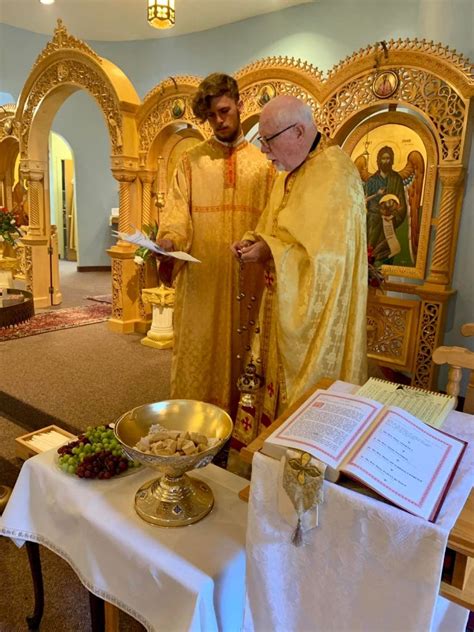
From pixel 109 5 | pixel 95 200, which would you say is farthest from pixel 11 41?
pixel 95 200

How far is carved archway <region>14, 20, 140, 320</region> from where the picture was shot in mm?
5453

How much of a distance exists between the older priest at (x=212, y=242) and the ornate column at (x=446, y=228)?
1.63 m

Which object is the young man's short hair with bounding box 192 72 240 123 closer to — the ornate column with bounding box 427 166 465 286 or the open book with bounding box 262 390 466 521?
the open book with bounding box 262 390 466 521

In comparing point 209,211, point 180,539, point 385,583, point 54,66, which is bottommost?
point 180,539

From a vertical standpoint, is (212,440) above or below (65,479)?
above

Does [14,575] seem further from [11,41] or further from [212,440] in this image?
[11,41]

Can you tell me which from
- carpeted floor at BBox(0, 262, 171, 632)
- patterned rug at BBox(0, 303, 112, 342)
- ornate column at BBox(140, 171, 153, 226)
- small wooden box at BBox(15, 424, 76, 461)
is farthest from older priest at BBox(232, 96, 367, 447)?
patterned rug at BBox(0, 303, 112, 342)

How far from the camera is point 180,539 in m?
1.22

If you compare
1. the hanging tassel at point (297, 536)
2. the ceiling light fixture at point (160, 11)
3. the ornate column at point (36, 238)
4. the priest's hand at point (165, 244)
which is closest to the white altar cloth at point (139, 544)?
the hanging tassel at point (297, 536)

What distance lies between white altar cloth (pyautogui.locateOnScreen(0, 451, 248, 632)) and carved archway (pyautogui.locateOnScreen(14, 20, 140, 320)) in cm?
442

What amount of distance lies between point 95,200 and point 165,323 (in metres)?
5.89

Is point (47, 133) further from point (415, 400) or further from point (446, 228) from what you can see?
point (415, 400)

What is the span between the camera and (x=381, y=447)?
3.17 ft

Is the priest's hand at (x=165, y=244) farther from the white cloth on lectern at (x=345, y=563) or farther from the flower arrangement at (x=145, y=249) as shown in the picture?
the flower arrangement at (x=145, y=249)
